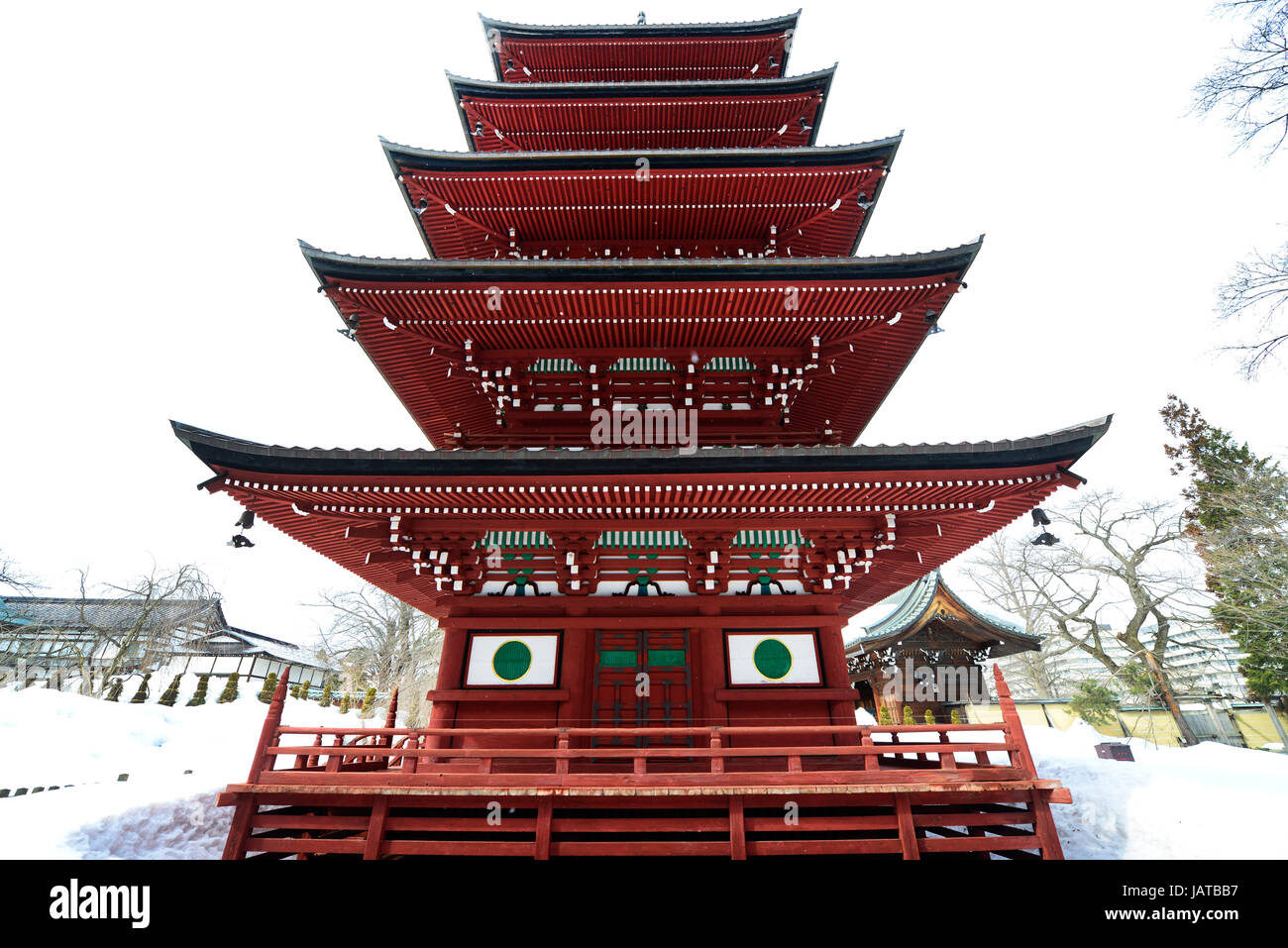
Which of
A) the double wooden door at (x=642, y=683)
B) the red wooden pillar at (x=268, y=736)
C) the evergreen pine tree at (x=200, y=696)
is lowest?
the red wooden pillar at (x=268, y=736)

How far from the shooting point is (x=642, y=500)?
306 inches

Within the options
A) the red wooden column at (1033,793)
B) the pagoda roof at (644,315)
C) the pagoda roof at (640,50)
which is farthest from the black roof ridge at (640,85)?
the red wooden column at (1033,793)

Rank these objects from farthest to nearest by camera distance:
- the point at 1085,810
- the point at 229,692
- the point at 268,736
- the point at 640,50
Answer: the point at 229,692 < the point at 640,50 < the point at 1085,810 < the point at 268,736

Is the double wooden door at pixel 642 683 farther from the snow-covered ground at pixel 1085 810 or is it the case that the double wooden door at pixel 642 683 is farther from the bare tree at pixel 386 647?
the bare tree at pixel 386 647

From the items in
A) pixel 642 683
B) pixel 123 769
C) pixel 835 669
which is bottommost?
pixel 123 769

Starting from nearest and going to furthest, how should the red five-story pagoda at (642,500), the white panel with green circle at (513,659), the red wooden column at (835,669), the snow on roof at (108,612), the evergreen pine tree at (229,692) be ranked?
the red five-story pagoda at (642,500) < the red wooden column at (835,669) < the white panel with green circle at (513,659) < the evergreen pine tree at (229,692) < the snow on roof at (108,612)

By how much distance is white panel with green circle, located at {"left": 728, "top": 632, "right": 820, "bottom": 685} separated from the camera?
8469 millimetres

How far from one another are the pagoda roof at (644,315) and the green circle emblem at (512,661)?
373 centimetres

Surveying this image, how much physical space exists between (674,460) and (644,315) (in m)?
3.57

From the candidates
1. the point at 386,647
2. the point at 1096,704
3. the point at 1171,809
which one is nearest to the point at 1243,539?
the point at 1096,704

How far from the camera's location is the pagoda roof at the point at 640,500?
24.0 ft

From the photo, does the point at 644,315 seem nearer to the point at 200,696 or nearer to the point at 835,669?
the point at 835,669

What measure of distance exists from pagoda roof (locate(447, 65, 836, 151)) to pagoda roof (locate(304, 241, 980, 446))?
590 centimetres
